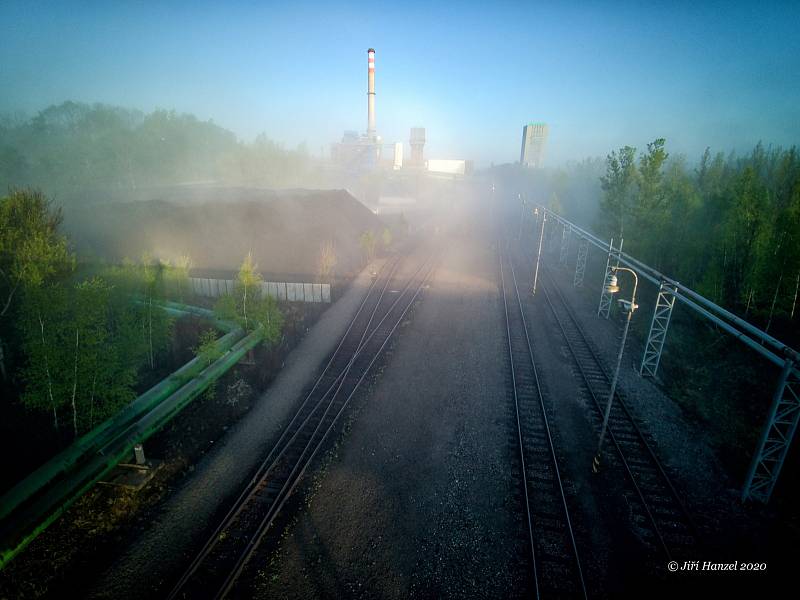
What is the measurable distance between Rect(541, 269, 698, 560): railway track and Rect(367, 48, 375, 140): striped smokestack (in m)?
88.8

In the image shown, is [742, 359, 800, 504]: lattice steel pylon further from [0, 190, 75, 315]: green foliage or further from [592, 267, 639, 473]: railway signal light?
[0, 190, 75, 315]: green foliage

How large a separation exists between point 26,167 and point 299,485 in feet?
228

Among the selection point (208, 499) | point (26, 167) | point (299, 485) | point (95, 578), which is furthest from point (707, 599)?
point (26, 167)

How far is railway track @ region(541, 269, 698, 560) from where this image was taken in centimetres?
987

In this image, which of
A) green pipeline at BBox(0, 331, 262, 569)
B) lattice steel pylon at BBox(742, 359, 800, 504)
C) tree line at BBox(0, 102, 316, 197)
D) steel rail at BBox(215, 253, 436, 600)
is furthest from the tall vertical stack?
lattice steel pylon at BBox(742, 359, 800, 504)

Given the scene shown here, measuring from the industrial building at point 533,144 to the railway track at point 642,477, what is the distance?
189130 mm

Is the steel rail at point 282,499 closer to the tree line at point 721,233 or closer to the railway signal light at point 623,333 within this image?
the railway signal light at point 623,333

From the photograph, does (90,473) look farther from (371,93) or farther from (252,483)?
(371,93)

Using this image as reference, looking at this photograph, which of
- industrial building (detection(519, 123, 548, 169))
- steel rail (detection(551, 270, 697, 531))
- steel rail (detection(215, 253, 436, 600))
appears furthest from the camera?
industrial building (detection(519, 123, 548, 169))

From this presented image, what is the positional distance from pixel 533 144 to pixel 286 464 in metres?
205

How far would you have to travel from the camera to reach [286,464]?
12406 millimetres

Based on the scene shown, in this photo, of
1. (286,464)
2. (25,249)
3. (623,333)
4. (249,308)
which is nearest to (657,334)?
(623,333)

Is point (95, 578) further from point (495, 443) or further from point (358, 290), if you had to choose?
point (358, 290)

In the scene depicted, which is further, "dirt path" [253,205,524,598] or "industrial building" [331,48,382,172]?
"industrial building" [331,48,382,172]
